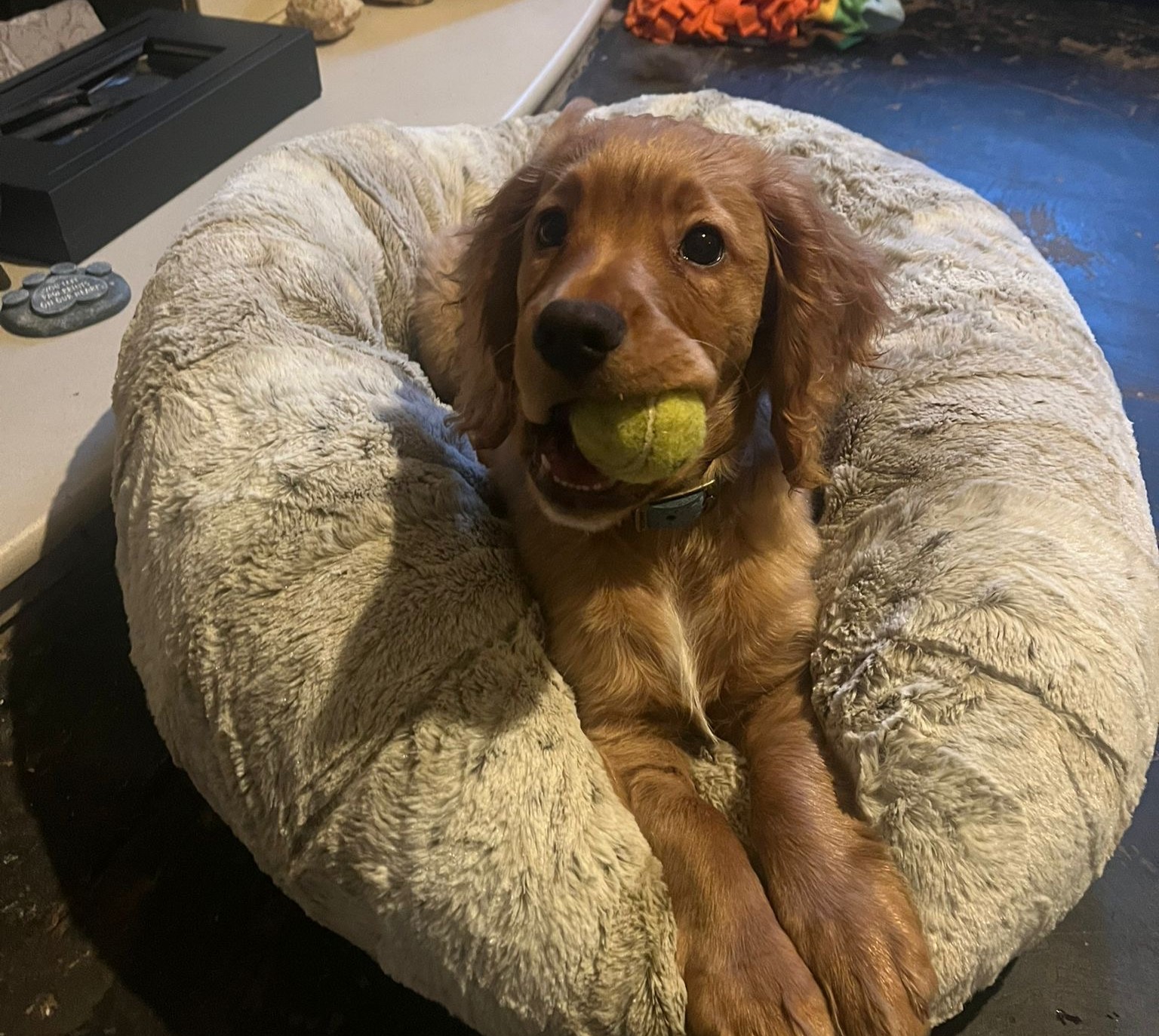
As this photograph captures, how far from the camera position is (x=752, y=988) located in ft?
3.30

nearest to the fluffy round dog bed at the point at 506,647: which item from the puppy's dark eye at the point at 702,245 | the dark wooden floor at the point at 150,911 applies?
the dark wooden floor at the point at 150,911

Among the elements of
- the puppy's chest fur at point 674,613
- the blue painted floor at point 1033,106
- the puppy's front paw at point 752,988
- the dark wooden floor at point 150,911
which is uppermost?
the puppy's chest fur at point 674,613

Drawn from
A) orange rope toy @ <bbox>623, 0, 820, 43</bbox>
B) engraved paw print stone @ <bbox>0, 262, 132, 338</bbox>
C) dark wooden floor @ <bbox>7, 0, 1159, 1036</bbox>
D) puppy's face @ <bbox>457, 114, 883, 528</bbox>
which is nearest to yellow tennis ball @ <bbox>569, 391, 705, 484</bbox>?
puppy's face @ <bbox>457, 114, 883, 528</bbox>

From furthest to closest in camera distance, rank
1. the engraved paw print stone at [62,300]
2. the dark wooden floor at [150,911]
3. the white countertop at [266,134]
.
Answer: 1. the engraved paw print stone at [62,300]
2. the white countertop at [266,134]
3. the dark wooden floor at [150,911]

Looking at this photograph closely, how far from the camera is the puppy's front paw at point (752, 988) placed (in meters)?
Answer: 0.98

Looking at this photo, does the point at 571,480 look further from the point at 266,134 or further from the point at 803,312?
the point at 266,134

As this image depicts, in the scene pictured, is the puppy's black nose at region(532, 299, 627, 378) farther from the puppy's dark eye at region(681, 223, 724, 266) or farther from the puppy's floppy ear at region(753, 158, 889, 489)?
the puppy's floppy ear at region(753, 158, 889, 489)

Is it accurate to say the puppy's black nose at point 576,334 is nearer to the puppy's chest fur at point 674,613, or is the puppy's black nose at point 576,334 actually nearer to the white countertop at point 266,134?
the puppy's chest fur at point 674,613

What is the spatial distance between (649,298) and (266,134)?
232cm

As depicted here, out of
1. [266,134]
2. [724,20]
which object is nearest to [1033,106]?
[724,20]

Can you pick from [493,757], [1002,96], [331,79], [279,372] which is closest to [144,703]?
[279,372]

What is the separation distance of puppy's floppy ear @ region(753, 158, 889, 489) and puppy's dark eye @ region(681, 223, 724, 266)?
0.38 feet

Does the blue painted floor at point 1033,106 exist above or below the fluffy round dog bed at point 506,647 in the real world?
below

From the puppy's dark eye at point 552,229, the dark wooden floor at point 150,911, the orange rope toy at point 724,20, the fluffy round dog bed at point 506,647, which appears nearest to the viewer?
the fluffy round dog bed at point 506,647
